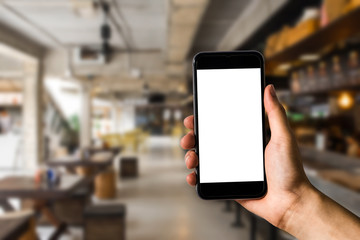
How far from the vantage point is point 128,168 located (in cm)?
809

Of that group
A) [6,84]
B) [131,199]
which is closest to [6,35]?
[131,199]

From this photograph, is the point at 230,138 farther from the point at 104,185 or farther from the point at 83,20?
the point at 83,20

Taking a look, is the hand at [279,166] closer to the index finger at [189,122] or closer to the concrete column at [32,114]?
the index finger at [189,122]

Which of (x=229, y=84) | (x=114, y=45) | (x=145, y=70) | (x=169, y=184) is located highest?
(x=114, y=45)

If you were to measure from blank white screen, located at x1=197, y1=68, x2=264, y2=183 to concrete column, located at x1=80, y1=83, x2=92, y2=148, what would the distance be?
10.9 metres

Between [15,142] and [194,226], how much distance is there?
25.5 feet

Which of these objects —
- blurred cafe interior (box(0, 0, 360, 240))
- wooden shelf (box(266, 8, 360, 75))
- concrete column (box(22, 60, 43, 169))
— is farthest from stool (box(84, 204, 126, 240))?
concrete column (box(22, 60, 43, 169))

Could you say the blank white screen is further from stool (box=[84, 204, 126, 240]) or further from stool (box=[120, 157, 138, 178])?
stool (box=[120, 157, 138, 178])

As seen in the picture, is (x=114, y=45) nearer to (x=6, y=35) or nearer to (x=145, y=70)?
(x=145, y=70)

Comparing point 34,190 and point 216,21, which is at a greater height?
point 216,21

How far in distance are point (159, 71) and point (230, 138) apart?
7979 mm

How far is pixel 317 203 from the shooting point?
76 cm

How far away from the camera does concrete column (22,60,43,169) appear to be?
8352mm

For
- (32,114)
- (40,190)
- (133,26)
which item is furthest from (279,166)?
(32,114)
